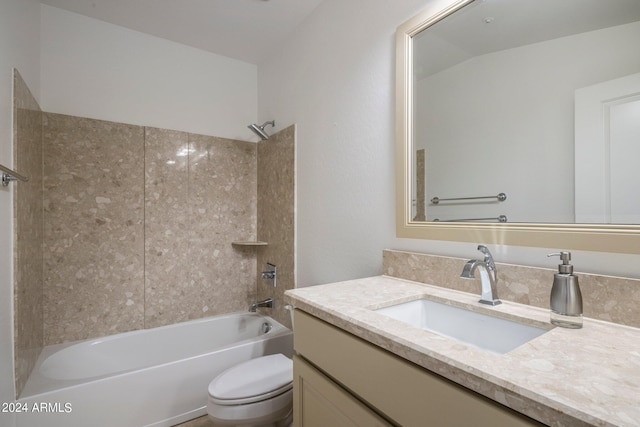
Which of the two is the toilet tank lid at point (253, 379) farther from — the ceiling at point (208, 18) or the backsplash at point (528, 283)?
the ceiling at point (208, 18)

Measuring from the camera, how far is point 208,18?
1968mm

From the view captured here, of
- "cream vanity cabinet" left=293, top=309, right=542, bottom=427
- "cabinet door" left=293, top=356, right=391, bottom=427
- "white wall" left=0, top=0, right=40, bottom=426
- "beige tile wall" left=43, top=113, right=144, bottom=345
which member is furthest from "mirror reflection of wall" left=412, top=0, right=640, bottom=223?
"beige tile wall" left=43, top=113, right=144, bottom=345

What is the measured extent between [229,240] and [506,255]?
2085 mm

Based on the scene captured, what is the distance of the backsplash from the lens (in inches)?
27.4

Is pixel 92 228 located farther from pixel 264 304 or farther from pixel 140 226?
pixel 264 304

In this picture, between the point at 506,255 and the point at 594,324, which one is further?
the point at 506,255

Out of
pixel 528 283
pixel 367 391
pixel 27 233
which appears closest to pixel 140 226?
pixel 27 233

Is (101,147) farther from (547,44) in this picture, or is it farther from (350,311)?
(547,44)

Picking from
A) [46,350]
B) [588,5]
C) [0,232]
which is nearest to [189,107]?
[0,232]

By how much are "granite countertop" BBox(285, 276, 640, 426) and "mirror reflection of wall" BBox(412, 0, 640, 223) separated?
1.08ft

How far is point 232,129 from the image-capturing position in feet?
8.30

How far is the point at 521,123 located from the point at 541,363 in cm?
73

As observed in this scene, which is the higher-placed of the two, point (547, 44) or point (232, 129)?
point (232, 129)

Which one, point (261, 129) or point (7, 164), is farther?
point (261, 129)
